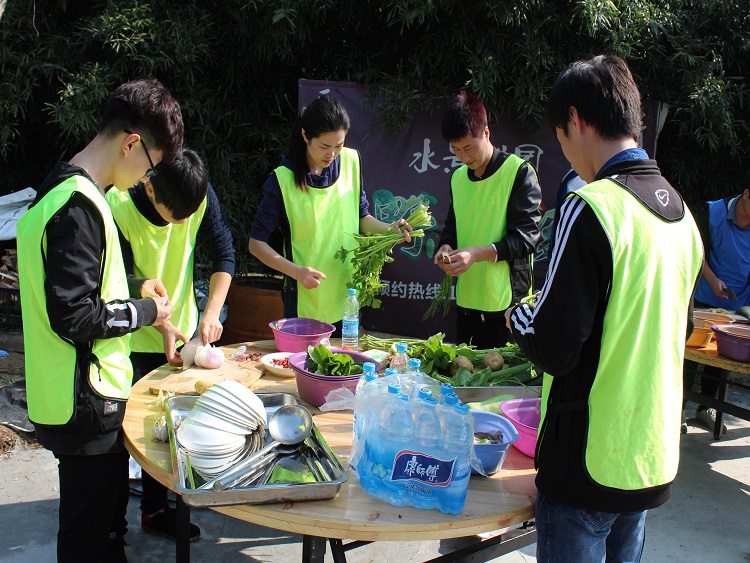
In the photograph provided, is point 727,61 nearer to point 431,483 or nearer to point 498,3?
point 498,3

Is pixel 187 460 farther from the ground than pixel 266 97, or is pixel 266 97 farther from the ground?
pixel 266 97

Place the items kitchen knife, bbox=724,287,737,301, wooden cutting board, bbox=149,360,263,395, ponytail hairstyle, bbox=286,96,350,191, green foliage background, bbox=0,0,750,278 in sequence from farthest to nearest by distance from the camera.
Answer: green foliage background, bbox=0,0,750,278
kitchen knife, bbox=724,287,737,301
ponytail hairstyle, bbox=286,96,350,191
wooden cutting board, bbox=149,360,263,395

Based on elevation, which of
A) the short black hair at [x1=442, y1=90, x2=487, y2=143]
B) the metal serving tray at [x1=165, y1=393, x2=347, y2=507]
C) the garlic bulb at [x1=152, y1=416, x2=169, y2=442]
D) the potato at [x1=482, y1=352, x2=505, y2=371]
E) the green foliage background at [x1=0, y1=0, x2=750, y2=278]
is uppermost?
the green foliage background at [x1=0, y1=0, x2=750, y2=278]

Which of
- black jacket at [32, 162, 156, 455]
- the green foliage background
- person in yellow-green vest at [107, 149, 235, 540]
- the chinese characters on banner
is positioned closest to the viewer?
black jacket at [32, 162, 156, 455]

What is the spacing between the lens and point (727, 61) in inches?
230

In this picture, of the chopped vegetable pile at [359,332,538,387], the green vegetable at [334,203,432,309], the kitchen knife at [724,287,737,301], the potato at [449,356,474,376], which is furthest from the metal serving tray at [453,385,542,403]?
the kitchen knife at [724,287,737,301]

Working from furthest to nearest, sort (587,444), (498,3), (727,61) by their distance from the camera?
(727,61) < (498,3) < (587,444)

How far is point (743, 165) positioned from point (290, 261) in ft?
17.1

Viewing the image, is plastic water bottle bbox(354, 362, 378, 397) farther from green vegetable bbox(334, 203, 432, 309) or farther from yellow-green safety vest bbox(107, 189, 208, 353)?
yellow-green safety vest bbox(107, 189, 208, 353)

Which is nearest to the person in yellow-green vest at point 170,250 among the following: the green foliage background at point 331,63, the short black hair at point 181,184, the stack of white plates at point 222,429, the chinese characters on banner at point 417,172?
the short black hair at point 181,184

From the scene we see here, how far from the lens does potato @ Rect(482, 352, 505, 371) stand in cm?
264

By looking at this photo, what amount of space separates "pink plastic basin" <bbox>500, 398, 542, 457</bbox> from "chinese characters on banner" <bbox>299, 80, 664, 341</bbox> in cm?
343

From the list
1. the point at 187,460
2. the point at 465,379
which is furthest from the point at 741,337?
the point at 187,460

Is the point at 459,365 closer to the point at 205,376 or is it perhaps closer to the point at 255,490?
the point at 205,376
